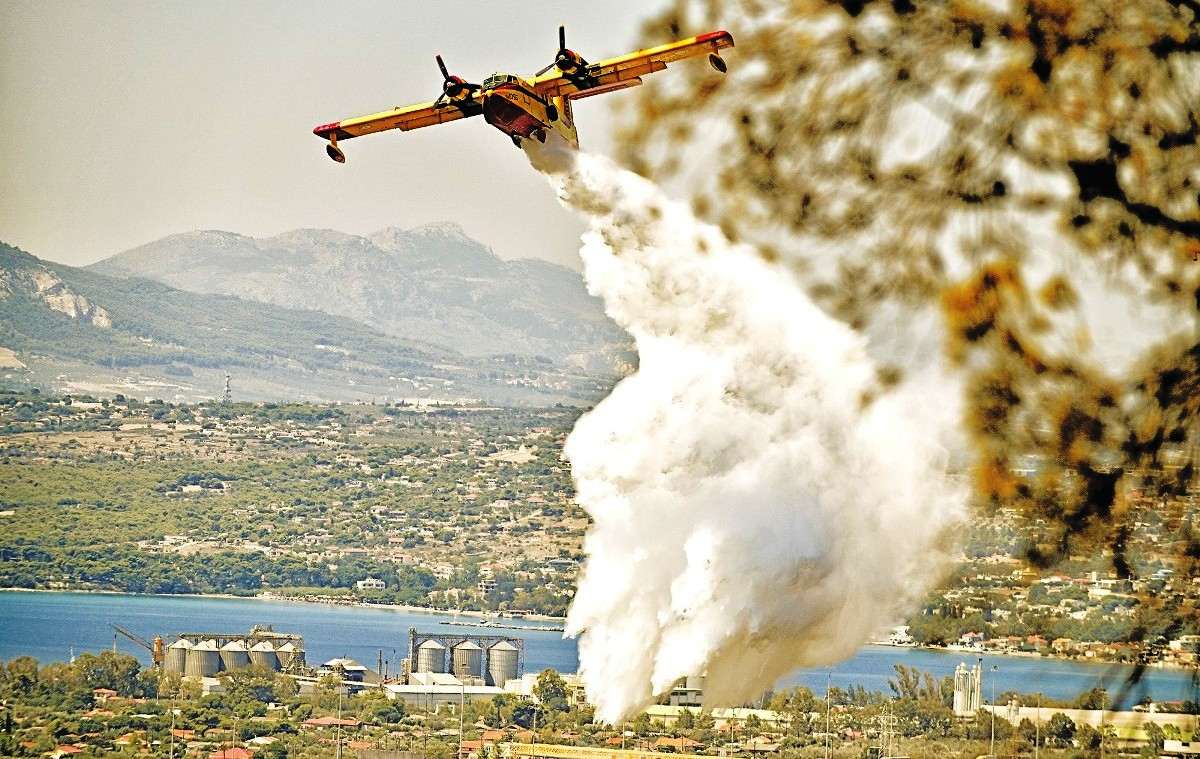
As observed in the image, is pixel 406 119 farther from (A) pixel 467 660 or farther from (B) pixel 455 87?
(A) pixel 467 660

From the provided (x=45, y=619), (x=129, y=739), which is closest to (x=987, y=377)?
(x=129, y=739)

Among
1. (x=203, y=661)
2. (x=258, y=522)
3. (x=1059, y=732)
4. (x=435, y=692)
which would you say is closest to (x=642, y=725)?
(x=435, y=692)

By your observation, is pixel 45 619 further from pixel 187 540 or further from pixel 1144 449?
pixel 1144 449

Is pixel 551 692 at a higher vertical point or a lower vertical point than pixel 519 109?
lower

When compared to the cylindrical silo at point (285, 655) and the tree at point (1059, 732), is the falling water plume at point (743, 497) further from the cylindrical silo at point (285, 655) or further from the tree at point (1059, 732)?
the cylindrical silo at point (285, 655)

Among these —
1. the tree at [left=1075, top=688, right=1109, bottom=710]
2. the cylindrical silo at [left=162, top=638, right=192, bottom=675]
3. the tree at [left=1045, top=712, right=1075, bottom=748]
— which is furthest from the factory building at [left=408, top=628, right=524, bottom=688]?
the tree at [left=1075, top=688, right=1109, bottom=710]

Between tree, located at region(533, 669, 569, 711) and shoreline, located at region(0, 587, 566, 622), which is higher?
shoreline, located at region(0, 587, 566, 622)

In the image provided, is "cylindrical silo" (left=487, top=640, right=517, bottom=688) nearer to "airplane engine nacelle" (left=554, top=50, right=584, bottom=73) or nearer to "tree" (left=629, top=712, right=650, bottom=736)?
"tree" (left=629, top=712, right=650, bottom=736)
